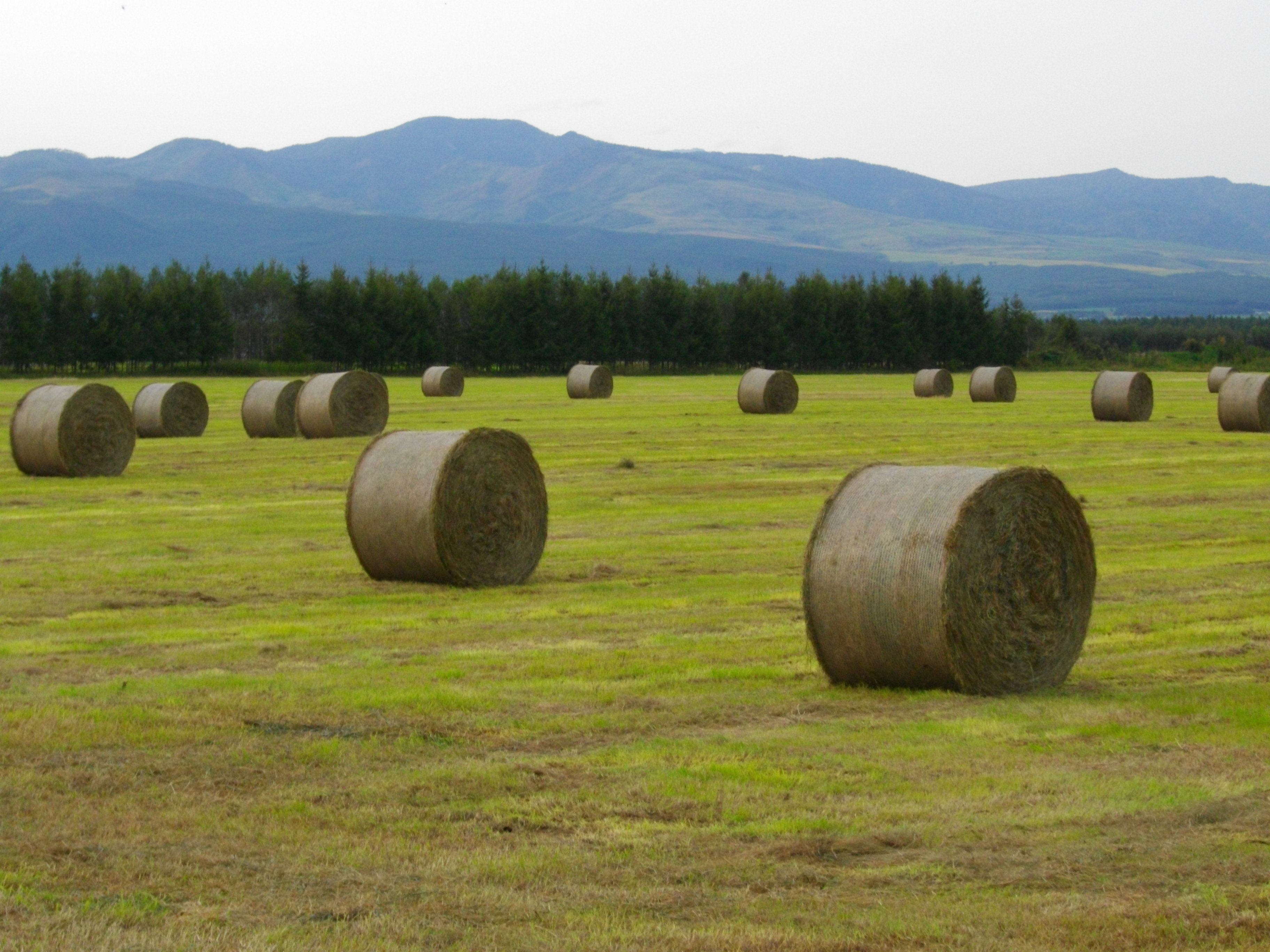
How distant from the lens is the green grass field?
6.21 metres

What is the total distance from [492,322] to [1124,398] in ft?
170

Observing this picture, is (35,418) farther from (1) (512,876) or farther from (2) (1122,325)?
(2) (1122,325)

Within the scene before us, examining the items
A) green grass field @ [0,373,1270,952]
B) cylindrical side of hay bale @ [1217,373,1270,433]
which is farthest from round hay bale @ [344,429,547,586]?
cylindrical side of hay bale @ [1217,373,1270,433]

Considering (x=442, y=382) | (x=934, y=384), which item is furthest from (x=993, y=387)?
(x=442, y=382)

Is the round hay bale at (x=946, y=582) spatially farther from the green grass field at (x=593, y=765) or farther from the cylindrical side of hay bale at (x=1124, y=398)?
the cylindrical side of hay bale at (x=1124, y=398)

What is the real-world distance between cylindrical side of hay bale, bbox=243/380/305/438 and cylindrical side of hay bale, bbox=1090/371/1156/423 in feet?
70.2

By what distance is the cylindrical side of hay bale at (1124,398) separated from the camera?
41.5 metres

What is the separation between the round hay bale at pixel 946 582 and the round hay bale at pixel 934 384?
153 feet

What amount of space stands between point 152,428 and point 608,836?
30587mm

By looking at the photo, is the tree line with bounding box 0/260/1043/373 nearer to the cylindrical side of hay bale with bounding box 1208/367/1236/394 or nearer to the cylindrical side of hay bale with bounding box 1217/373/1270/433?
the cylindrical side of hay bale with bounding box 1208/367/1236/394

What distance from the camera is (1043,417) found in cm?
4338

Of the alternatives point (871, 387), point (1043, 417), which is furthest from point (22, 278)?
point (1043, 417)

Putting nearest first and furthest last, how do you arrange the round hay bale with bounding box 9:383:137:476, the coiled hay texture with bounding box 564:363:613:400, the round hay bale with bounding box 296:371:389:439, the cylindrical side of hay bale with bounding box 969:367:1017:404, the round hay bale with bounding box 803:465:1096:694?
the round hay bale with bounding box 803:465:1096:694 < the round hay bale with bounding box 9:383:137:476 < the round hay bale with bounding box 296:371:389:439 < the cylindrical side of hay bale with bounding box 969:367:1017:404 < the coiled hay texture with bounding box 564:363:613:400

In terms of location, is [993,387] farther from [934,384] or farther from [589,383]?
[589,383]
